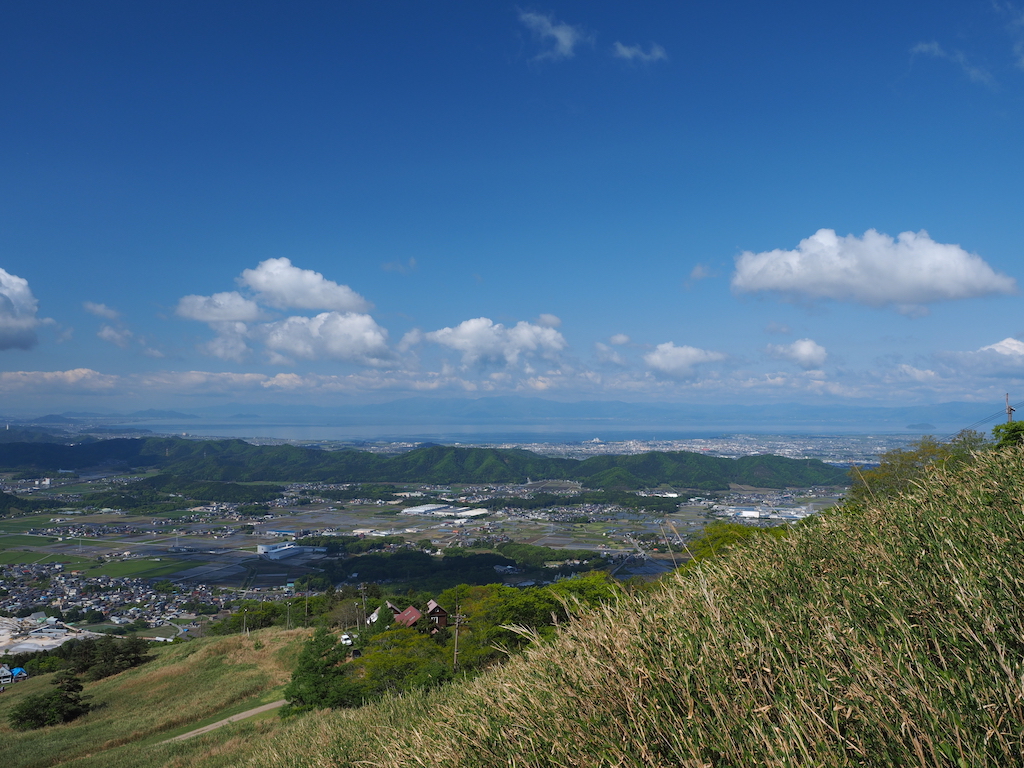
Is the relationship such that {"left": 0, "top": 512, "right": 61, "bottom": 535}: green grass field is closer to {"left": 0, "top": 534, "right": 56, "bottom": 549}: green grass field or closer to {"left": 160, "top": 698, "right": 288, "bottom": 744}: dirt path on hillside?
{"left": 0, "top": 534, "right": 56, "bottom": 549}: green grass field

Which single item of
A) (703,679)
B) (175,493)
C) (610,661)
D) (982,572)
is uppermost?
(982,572)

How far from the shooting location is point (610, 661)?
4.05 m

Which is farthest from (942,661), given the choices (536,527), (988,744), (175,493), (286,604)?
(175,493)

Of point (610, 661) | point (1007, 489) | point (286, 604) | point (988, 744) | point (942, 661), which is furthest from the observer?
point (286, 604)

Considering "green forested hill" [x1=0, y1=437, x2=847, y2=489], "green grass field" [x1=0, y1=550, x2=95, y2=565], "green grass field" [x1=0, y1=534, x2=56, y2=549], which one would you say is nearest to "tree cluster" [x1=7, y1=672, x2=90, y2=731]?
"green grass field" [x1=0, y1=550, x2=95, y2=565]

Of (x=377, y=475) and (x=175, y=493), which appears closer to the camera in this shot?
(x=175, y=493)

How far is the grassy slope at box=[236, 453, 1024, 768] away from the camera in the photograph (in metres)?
2.38

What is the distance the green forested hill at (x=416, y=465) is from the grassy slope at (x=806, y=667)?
9362cm

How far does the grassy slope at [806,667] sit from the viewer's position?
2.38 metres

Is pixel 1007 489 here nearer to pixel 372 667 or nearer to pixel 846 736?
pixel 846 736

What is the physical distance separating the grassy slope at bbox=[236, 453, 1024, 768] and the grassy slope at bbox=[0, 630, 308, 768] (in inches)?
474

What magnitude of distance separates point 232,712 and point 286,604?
735 inches

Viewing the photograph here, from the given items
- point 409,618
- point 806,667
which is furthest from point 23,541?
point 806,667

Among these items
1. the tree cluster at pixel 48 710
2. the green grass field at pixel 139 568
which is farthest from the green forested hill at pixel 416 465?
the tree cluster at pixel 48 710
